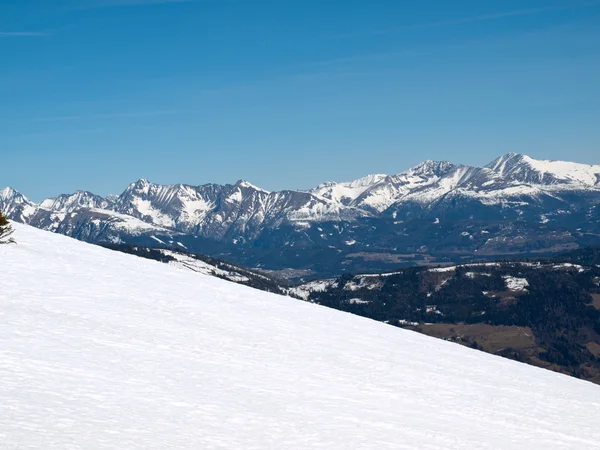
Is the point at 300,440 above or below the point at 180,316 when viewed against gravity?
below

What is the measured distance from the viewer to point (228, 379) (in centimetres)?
2552

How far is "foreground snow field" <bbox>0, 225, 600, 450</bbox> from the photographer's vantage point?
1969 cm

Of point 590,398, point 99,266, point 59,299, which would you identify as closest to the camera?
point 59,299

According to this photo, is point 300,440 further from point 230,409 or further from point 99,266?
point 99,266

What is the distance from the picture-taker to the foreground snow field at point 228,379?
775 inches

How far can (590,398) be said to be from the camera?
113ft

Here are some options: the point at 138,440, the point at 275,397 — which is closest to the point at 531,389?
the point at 275,397

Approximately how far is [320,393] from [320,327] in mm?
12551

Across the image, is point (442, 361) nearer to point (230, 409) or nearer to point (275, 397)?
point (275, 397)

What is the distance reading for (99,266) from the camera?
43.6 metres

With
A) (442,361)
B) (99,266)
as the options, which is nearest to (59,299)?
(99,266)

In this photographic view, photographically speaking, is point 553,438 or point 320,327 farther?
point 320,327

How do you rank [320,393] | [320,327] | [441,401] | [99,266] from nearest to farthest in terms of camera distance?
[320,393]
[441,401]
[320,327]
[99,266]

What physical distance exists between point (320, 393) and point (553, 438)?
27.9ft
